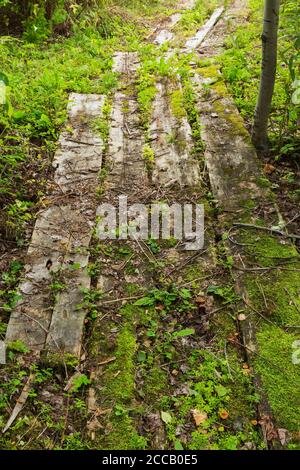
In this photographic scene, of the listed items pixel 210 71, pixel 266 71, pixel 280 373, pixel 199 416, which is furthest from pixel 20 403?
pixel 210 71

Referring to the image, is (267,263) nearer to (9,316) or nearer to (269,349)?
(269,349)

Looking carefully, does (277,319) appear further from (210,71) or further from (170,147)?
(210,71)

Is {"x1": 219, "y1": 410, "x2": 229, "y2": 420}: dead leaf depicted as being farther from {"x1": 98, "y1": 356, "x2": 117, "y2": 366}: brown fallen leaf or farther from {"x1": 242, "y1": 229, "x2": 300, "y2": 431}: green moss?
{"x1": 98, "y1": 356, "x2": 117, "y2": 366}: brown fallen leaf

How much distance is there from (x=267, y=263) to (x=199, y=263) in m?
0.55

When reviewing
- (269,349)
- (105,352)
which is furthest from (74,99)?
(269,349)

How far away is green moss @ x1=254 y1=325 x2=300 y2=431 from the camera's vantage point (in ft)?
8.71

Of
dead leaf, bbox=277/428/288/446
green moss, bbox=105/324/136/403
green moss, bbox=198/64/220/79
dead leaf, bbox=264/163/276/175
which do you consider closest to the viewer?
dead leaf, bbox=277/428/288/446

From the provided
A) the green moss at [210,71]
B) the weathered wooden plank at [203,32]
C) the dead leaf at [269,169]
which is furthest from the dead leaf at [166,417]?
the weathered wooden plank at [203,32]

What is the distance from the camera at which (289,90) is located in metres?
5.07

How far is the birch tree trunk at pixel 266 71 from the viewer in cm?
406

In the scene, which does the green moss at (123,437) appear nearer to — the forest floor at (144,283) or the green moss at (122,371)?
the forest floor at (144,283)

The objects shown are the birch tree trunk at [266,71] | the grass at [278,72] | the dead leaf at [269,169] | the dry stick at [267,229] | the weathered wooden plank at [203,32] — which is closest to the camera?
the dry stick at [267,229]

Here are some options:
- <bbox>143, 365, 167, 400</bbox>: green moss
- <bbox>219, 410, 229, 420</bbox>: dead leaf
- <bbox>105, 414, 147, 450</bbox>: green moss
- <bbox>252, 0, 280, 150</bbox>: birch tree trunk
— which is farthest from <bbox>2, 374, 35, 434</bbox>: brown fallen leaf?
<bbox>252, 0, 280, 150</bbox>: birch tree trunk

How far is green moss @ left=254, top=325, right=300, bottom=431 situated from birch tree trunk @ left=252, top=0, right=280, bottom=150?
7.83 ft
